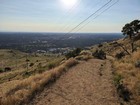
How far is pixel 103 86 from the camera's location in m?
16.4

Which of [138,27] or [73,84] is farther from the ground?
[138,27]

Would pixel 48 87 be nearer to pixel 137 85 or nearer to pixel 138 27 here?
pixel 137 85

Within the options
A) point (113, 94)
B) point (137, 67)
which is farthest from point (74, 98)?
point (137, 67)

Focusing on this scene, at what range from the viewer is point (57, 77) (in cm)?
1895

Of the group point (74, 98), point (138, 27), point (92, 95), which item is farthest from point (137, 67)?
point (138, 27)

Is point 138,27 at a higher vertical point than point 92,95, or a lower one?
higher

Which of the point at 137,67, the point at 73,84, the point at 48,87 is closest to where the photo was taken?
the point at 48,87

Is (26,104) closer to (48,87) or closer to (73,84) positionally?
(48,87)

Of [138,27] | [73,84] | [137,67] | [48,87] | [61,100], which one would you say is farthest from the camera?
[138,27]

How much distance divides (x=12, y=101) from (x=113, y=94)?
665cm

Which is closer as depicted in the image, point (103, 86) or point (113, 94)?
point (113, 94)

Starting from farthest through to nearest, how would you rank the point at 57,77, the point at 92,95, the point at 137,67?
1. the point at 137,67
2. the point at 57,77
3. the point at 92,95

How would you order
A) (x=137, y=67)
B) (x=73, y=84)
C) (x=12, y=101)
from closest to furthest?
(x=12, y=101) < (x=73, y=84) < (x=137, y=67)

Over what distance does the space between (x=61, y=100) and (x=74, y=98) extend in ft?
3.04
